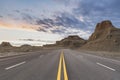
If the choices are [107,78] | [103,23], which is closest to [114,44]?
[103,23]

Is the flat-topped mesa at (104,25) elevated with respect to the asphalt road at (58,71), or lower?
elevated

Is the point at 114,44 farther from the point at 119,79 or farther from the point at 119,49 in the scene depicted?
the point at 119,79

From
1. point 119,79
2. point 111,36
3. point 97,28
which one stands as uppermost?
point 97,28

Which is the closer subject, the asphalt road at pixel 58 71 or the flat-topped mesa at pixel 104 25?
the asphalt road at pixel 58 71

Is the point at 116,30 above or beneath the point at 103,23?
beneath

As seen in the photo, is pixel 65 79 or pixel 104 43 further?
pixel 104 43

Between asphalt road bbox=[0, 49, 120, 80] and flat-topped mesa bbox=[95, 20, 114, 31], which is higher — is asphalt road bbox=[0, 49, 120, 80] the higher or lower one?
the lower one

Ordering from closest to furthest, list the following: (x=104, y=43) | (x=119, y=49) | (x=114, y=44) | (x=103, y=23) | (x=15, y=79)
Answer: (x=15, y=79) → (x=119, y=49) → (x=114, y=44) → (x=104, y=43) → (x=103, y=23)

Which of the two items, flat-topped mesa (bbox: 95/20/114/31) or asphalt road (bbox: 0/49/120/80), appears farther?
flat-topped mesa (bbox: 95/20/114/31)

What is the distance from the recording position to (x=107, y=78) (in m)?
7.98

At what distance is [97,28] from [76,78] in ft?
453

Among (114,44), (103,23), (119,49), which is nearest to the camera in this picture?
(119,49)

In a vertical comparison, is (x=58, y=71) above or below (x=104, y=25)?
below

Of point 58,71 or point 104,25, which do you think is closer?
point 58,71
